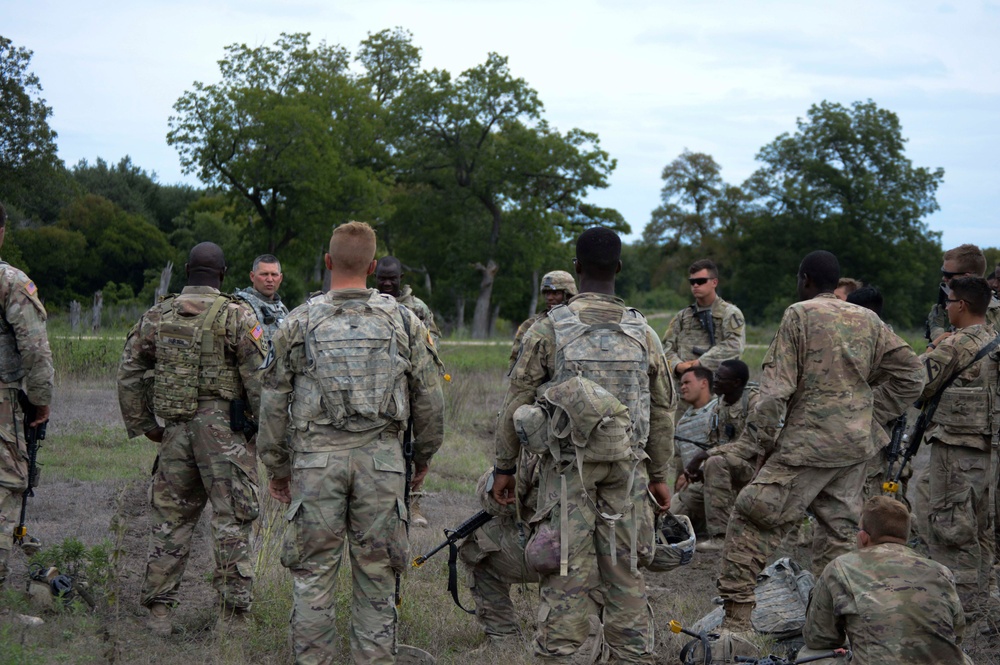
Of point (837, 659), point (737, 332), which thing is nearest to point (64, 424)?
point (737, 332)

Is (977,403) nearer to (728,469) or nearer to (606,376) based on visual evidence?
(728,469)

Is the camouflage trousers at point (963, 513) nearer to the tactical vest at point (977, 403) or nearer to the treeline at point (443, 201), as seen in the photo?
the tactical vest at point (977, 403)

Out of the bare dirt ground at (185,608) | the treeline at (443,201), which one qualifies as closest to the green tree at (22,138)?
→ the treeline at (443,201)

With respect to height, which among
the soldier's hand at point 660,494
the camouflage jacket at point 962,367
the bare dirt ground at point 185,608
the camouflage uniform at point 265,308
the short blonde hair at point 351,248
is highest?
the short blonde hair at point 351,248

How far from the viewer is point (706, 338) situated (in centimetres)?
924

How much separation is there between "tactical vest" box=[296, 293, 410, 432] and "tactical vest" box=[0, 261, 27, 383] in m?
2.08

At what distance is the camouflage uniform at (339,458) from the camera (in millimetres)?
4500

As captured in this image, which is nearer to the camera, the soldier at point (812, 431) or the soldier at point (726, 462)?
the soldier at point (812, 431)

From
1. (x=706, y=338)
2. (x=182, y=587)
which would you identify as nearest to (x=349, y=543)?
(x=182, y=587)

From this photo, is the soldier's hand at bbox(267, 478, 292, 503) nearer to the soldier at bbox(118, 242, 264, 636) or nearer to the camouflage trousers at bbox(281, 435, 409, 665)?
the camouflage trousers at bbox(281, 435, 409, 665)

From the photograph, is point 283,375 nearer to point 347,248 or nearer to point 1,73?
point 347,248

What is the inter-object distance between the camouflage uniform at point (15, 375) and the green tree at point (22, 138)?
2860 cm

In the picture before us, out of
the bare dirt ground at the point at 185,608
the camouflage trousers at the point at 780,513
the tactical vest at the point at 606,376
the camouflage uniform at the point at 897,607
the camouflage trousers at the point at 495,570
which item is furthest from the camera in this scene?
the camouflage trousers at the point at 780,513

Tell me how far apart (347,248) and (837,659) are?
302 cm
